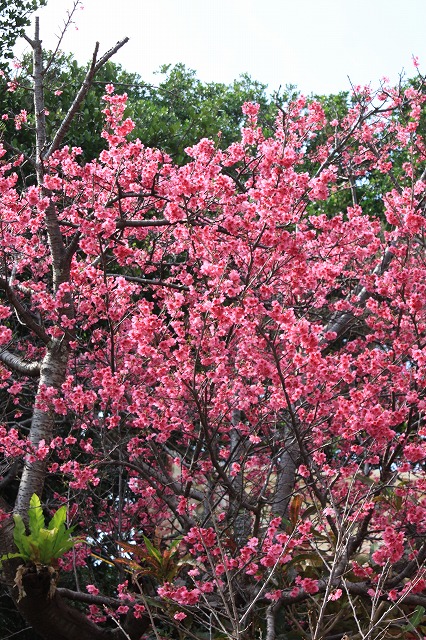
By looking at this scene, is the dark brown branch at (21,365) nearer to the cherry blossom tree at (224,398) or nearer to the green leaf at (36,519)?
A: the cherry blossom tree at (224,398)

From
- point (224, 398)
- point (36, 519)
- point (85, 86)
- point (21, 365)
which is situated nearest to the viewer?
point (36, 519)

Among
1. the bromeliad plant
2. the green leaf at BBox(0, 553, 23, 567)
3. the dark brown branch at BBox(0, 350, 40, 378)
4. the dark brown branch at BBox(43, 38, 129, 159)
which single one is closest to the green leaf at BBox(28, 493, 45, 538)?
the bromeliad plant

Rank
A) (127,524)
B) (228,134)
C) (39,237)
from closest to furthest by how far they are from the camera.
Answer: (127,524), (39,237), (228,134)

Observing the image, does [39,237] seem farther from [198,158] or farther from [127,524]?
[127,524]

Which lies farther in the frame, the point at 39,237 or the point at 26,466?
the point at 39,237

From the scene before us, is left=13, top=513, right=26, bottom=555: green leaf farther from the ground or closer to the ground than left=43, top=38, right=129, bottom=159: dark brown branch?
closer to the ground

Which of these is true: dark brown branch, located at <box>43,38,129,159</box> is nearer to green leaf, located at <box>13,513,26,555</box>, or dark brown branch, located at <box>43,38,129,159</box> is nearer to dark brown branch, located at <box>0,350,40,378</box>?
dark brown branch, located at <box>0,350,40,378</box>

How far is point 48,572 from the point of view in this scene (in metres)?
5.22

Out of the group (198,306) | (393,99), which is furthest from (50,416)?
(393,99)

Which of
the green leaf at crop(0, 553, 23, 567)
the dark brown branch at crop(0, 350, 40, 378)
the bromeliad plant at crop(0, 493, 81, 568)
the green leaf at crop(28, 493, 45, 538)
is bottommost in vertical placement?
the green leaf at crop(0, 553, 23, 567)

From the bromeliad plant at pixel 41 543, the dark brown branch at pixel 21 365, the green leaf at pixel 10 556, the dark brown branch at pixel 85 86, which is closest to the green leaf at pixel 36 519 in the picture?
the bromeliad plant at pixel 41 543

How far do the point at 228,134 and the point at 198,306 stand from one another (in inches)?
396

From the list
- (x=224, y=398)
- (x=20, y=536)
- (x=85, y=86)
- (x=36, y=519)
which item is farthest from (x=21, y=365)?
(x=85, y=86)

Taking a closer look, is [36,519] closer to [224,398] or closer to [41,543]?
[41,543]
